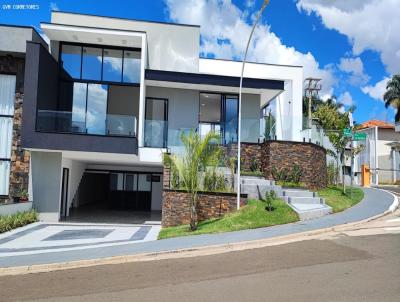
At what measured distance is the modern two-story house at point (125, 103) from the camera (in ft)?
60.5

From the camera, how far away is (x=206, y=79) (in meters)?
22.5

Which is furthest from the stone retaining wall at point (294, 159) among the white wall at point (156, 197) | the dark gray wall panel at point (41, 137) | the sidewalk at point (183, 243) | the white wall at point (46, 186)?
the white wall at point (46, 186)

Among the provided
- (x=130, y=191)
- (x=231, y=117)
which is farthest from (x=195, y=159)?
(x=130, y=191)

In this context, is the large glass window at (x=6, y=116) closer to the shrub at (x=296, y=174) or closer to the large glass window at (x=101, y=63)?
the large glass window at (x=101, y=63)

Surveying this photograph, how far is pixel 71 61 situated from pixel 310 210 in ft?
49.0

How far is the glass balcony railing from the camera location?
59.8 feet

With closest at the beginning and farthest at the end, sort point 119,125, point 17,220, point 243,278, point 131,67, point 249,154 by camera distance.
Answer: point 243,278 < point 17,220 < point 119,125 < point 249,154 < point 131,67

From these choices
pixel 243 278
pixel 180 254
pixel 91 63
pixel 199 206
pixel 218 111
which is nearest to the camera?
pixel 243 278

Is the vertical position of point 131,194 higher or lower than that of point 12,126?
lower

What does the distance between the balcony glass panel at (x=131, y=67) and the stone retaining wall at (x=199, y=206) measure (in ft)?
26.5

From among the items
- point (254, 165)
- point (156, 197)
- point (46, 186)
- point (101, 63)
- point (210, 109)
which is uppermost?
point (101, 63)

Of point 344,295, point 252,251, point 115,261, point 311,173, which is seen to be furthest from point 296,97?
point 344,295

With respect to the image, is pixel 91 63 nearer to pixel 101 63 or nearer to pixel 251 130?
pixel 101 63

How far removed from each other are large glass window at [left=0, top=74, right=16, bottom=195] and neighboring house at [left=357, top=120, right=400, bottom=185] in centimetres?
4026
